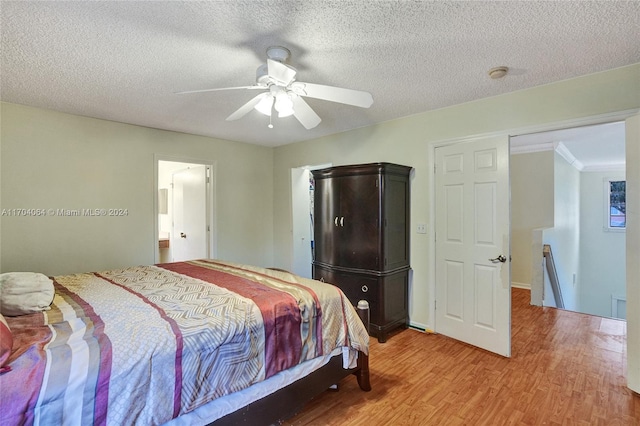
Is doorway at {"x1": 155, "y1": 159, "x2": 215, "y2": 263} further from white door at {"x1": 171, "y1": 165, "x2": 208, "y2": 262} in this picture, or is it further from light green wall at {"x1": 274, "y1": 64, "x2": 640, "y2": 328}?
light green wall at {"x1": 274, "y1": 64, "x2": 640, "y2": 328}

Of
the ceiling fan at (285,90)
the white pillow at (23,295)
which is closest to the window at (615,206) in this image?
the ceiling fan at (285,90)

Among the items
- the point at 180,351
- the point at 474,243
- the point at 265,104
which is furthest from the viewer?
the point at 474,243

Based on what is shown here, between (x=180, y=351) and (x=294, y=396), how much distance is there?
0.78 metres

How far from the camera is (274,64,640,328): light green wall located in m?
2.29

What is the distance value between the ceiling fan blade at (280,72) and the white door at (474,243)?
1.95 metres

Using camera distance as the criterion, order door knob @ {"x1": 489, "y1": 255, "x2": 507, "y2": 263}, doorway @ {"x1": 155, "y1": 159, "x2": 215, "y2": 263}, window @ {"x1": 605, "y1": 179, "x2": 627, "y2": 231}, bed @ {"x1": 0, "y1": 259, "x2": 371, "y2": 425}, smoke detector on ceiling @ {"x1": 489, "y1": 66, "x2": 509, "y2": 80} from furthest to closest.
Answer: window @ {"x1": 605, "y1": 179, "x2": 627, "y2": 231} → doorway @ {"x1": 155, "y1": 159, "x2": 215, "y2": 263} → door knob @ {"x1": 489, "y1": 255, "x2": 507, "y2": 263} → smoke detector on ceiling @ {"x1": 489, "y1": 66, "x2": 509, "y2": 80} → bed @ {"x1": 0, "y1": 259, "x2": 371, "y2": 425}

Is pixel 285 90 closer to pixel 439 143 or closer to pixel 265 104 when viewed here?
pixel 265 104

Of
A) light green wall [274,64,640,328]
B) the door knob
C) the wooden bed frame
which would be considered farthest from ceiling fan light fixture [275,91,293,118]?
the door knob

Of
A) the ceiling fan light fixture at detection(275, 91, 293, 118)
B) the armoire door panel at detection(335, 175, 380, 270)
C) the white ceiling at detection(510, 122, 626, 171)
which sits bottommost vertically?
the armoire door panel at detection(335, 175, 380, 270)

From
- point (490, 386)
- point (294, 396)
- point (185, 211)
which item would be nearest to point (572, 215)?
point (490, 386)

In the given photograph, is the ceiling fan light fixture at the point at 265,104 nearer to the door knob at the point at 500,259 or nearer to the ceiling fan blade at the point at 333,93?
the ceiling fan blade at the point at 333,93

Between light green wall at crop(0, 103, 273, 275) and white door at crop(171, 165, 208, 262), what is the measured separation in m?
0.22

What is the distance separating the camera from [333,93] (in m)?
1.91

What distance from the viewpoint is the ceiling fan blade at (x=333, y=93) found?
186 cm
